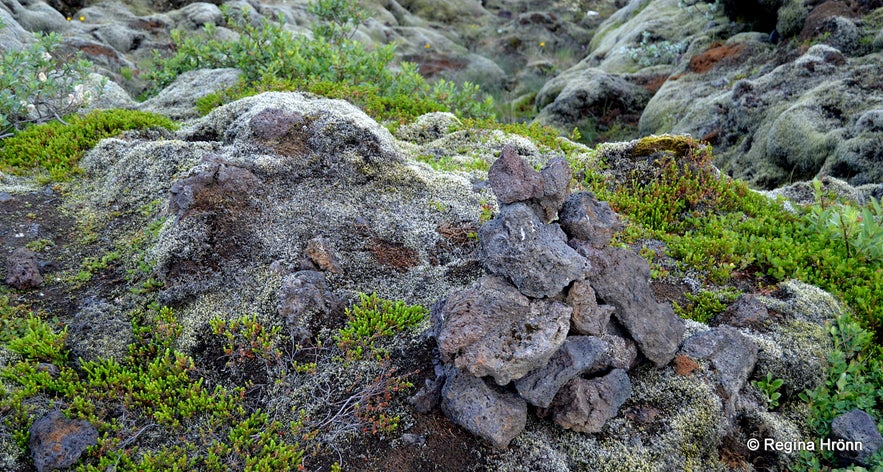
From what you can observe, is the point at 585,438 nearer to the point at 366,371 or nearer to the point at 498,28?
the point at 366,371

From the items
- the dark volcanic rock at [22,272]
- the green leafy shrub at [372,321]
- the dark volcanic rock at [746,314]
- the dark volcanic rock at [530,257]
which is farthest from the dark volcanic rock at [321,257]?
the dark volcanic rock at [746,314]

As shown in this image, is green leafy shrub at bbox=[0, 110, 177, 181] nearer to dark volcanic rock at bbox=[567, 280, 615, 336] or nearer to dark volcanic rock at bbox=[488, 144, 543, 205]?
dark volcanic rock at bbox=[488, 144, 543, 205]

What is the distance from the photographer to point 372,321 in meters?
5.14

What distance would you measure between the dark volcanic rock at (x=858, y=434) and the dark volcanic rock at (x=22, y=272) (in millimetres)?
7865

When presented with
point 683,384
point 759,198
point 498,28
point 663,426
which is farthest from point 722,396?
point 498,28

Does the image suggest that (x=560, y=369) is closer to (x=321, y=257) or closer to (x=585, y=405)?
(x=585, y=405)

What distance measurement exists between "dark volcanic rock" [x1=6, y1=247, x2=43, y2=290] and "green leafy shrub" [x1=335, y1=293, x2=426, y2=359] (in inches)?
136

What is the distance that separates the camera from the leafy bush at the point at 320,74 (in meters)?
10.6

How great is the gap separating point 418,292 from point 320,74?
24.4ft

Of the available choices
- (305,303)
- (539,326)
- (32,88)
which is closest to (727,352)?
(539,326)

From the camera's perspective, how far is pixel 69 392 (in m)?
4.52

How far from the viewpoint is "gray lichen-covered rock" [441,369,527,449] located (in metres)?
4.22

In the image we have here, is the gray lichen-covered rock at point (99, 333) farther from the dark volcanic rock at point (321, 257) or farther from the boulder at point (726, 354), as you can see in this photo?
the boulder at point (726, 354)

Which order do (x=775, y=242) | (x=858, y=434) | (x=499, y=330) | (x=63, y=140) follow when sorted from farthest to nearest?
(x=63, y=140) < (x=775, y=242) < (x=858, y=434) < (x=499, y=330)
